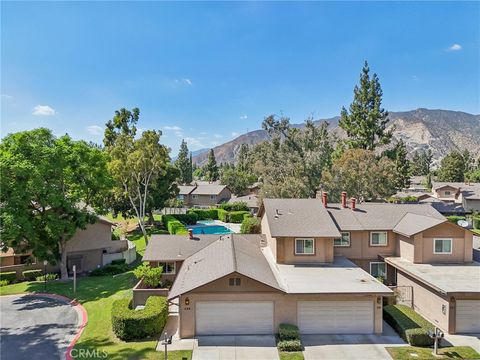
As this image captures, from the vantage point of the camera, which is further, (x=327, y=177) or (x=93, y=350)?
(x=327, y=177)

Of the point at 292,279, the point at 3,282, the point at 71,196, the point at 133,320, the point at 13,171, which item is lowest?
the point at 3,282

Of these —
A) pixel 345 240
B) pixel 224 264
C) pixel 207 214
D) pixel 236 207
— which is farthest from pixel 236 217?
pixel 224 264

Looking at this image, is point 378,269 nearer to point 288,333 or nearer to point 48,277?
point 288,333

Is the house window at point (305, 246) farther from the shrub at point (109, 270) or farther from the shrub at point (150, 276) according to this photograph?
the shrub at point (109, 270)

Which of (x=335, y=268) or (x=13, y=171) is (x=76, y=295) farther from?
(x=335, y=268)

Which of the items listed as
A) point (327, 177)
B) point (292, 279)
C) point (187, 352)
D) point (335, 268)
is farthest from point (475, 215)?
point (187, 352)

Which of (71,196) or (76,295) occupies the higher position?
(71,196)

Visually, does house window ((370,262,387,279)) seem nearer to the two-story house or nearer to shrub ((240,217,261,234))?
the two-story house
